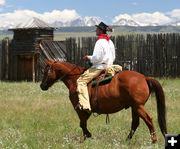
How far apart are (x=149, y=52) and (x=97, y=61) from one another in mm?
19916

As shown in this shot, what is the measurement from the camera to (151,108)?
16.4m

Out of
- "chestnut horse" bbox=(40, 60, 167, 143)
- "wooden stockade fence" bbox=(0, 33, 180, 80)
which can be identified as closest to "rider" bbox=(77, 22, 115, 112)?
"chestnut horse" bbox=(40, 60, 167, 143)

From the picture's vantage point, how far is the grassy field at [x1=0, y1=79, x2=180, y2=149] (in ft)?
32.3

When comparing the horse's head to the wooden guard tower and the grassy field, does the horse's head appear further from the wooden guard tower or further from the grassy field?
the wooden guard tower

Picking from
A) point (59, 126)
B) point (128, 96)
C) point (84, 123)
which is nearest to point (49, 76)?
point (84, 123)

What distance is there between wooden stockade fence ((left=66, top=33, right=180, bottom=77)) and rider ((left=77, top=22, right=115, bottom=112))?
18.6m

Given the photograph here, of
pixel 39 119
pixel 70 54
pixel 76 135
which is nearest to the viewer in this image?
pixel 76 135

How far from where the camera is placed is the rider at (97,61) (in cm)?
1090

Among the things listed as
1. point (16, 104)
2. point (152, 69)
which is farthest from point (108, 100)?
point (152, 69)

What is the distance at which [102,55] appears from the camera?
11.0 metres

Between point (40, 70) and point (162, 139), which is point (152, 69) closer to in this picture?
point (40, 70)

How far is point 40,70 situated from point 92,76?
22786 mm

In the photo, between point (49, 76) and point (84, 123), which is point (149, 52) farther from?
point (84, 123)

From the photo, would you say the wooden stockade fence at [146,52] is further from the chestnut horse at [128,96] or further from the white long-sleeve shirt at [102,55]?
the chestnut horse at [128,96]
